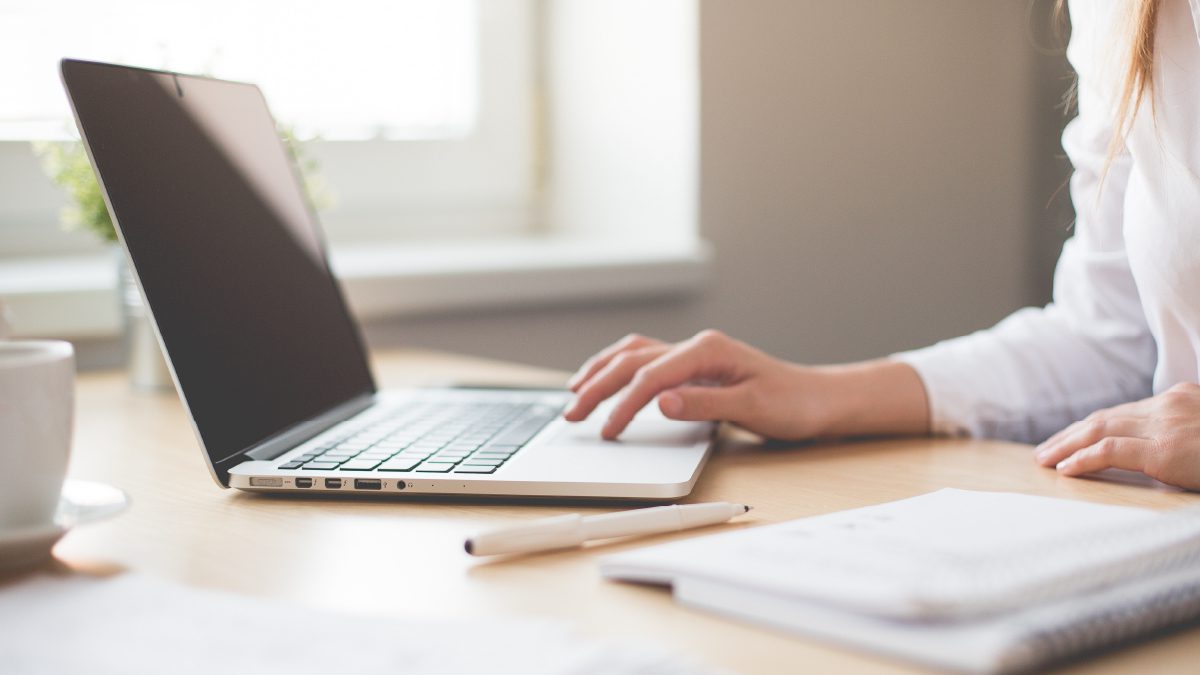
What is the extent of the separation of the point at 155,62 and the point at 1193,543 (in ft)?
4.41

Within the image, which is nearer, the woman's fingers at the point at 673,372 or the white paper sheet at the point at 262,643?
the white paper sheet at the point at 262,643

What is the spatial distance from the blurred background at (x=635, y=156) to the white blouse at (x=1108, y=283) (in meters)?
0.69

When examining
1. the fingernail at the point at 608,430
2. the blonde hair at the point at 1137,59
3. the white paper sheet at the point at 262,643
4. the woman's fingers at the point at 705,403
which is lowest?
the fingernail at the point at 608,430

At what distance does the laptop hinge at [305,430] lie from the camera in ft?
2.32

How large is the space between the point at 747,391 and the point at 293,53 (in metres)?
1.04

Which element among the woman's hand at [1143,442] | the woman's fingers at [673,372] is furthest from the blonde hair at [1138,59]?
the woman's fingers at [673,372]

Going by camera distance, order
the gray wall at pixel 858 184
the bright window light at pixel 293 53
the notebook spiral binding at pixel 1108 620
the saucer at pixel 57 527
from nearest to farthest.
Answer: the notebook spiral binding at pixel 1108 620
the saucer at pixel 57 527
the bright window light at pixel 293 53
the gray wall at pixel 858 184

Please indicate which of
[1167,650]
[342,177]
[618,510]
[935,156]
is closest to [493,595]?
[618,510]

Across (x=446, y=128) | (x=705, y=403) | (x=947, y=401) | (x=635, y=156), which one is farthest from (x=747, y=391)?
(x=446, y=128)

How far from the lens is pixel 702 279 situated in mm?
1593

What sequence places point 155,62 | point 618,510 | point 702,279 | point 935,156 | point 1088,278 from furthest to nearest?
1. point 935,156
2. point 702,279
3. point 155,62
4. point 1088,278
5. point 618,510

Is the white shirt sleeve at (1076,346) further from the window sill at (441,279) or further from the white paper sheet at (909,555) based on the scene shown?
the window sill at (441,279)

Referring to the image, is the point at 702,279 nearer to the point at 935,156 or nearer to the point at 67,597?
the point at 935,156

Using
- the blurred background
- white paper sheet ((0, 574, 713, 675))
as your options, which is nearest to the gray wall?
the blurred background
